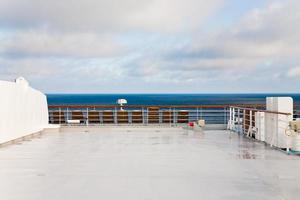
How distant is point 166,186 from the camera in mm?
4387

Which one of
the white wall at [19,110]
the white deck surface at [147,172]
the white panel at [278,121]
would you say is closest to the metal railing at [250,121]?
the white panel at [278,121]

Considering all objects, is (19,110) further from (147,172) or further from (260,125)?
(147,172)

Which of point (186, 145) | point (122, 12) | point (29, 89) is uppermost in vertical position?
point (122, 12)

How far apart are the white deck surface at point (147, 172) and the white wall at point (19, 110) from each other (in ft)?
2.51

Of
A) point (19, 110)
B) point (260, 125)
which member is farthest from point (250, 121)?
point (19, 110)

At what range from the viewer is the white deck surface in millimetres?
4078

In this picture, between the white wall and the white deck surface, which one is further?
the white wall

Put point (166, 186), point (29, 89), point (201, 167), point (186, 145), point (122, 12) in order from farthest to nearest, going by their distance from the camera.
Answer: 1. point (122, 12)
2. point (29, 89)
3. point (186, 145)
4. point (201, 167)
5. point (166, 186)

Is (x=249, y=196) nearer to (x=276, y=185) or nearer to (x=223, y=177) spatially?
(x=276, y=185)

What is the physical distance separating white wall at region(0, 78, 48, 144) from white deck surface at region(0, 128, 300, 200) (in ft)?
2.51

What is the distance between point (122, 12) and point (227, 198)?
454 inches

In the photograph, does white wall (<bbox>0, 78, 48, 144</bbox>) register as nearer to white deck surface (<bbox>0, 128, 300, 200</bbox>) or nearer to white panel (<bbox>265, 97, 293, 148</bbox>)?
white deck surface (<bbox>0, 128, 300, 200</bbox>)

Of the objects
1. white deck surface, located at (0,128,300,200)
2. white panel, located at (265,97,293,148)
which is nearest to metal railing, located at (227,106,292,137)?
white panel, located at (265,97,293,148)

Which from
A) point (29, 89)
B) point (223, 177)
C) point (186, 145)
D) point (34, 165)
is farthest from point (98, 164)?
point (29, 89)
